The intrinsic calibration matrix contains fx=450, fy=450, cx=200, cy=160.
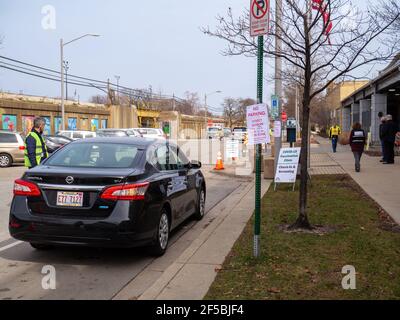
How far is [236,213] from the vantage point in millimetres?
9078

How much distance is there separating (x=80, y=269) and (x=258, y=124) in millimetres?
2802

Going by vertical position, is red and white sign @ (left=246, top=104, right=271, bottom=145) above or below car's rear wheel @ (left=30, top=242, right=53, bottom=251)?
above

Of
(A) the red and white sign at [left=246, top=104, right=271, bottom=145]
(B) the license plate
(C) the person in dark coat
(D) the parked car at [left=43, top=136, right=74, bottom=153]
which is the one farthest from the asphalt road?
(D) the parked car at [left=43, top=136, right=74, bottom=153]

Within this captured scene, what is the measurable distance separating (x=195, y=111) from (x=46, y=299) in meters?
119

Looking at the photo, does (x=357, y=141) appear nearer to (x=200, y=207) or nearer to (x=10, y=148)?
(x=200, y=207)

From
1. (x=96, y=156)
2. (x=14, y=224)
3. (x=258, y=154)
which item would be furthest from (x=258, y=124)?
(x=14, y=224)

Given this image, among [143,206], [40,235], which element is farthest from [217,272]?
[40,235]

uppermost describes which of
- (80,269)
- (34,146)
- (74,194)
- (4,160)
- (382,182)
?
Answer: (34,146)

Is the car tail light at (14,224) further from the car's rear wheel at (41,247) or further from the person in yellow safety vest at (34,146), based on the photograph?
the person in yellow safety vest at (34,146)

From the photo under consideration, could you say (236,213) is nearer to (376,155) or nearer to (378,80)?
(376,155)

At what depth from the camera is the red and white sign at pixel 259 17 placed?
5164mm

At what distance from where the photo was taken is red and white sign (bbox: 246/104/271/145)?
5.31 m

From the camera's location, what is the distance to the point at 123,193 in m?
5.38

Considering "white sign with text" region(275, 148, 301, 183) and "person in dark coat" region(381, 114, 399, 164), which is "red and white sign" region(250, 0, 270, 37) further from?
"person in dark coat" region(381, 114, 399, 164)
